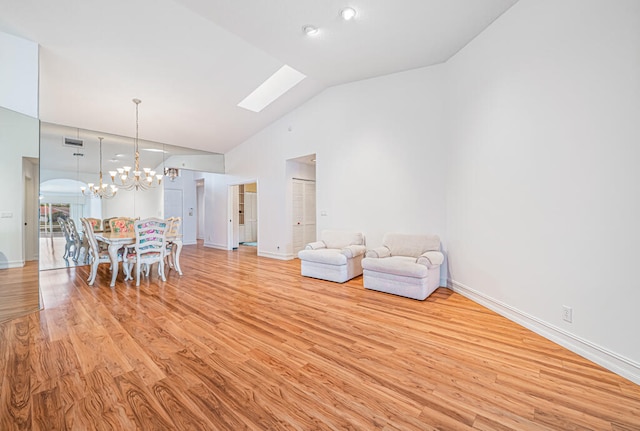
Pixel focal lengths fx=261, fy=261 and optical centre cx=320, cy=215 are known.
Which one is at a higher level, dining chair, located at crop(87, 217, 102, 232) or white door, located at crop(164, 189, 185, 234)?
white door, located at crop(164, 189, 185, 234)

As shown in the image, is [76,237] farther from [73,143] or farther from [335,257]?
[335,257]

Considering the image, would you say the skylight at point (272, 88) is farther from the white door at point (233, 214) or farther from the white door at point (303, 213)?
the white door at point (233, 214)

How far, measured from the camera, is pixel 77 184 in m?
5.81

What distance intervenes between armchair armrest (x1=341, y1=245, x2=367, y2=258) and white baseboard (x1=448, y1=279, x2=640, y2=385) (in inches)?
74.5

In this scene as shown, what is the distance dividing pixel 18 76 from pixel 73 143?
10.6 feet

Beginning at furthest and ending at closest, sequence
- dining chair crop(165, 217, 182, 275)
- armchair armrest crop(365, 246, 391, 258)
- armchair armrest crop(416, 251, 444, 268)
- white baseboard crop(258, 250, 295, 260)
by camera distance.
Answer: white baseboard crop(258, 250, 295, 260) → dining chair crop(165, 217, 182, 275) → armchair armrest crop(365, 246, 391, 258) → armchair armrest crop(416, 251, 444, 268)

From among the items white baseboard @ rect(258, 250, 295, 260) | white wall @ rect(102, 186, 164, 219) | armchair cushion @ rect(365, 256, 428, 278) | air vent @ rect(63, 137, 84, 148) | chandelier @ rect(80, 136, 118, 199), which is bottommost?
white baseboard @ rect(258, 250, 295, 260)

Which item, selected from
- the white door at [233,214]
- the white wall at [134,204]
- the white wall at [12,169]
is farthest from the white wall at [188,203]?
the white wall at [12,169]

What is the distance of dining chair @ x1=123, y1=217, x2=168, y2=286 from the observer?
418 centimetres

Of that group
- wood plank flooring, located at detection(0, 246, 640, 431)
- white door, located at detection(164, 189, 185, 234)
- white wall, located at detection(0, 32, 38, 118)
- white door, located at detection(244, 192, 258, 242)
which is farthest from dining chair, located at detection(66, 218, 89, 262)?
white door, located at detection(244, 192, 258, 242)

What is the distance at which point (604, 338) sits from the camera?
1.98 m

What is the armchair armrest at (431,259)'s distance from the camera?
3541mm

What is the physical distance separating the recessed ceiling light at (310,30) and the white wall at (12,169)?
350 cm

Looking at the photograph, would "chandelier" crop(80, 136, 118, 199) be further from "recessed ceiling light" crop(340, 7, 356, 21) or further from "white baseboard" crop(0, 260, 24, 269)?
"recessed ceiling light" crop(340, 7, 356, 21)
